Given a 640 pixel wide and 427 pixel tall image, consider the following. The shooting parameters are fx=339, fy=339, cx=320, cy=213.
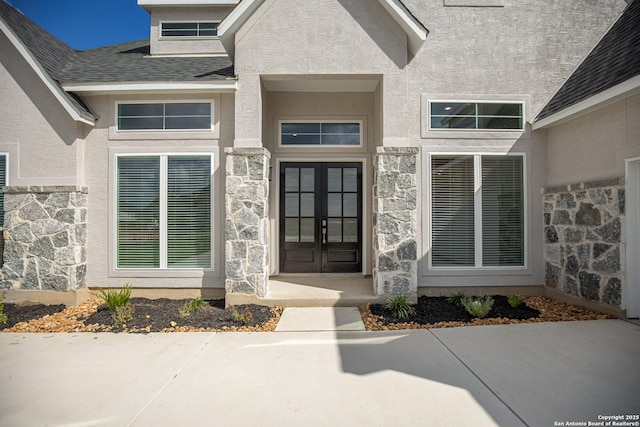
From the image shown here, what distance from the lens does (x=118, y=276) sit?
235 inches

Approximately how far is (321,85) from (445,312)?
465 cm

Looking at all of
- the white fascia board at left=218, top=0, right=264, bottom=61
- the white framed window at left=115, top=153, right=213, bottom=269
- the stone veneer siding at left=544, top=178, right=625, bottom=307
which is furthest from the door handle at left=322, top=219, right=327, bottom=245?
the stone veneer siding at left=544, top=178, right=625, bottom=307

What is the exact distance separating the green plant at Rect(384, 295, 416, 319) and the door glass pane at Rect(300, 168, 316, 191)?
306 cm

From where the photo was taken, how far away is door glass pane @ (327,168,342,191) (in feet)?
24.1

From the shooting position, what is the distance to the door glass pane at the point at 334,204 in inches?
291

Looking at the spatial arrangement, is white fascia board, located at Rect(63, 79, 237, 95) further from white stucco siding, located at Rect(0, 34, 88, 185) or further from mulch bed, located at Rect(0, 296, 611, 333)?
mulch bed, located at Rect(0, 296, 611, 333)

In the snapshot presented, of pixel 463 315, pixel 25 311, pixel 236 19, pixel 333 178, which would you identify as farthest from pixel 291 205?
pixel 25 311

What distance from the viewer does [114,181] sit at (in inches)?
236

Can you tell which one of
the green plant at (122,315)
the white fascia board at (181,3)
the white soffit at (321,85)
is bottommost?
the green plant at (122,315)

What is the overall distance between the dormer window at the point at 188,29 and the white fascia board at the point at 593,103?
24.6 ft

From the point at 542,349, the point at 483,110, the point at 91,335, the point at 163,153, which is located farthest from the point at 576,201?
the point at 91,335

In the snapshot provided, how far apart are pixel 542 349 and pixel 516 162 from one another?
3608mm

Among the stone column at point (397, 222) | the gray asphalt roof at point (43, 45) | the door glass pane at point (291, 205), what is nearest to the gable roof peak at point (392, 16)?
the stone column at point (397, 222)

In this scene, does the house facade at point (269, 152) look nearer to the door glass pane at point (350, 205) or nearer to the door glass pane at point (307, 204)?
the door glass pane at point (350, 205)
